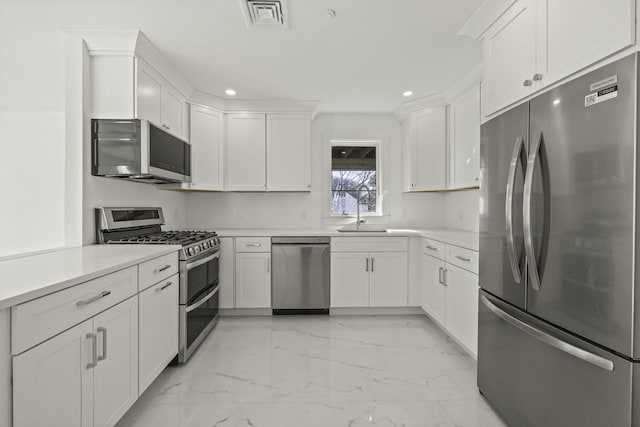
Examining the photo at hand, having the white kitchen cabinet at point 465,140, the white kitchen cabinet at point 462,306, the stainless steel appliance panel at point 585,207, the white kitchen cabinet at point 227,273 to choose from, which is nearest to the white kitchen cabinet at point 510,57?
the stainless steel appliance panel at point 585,207

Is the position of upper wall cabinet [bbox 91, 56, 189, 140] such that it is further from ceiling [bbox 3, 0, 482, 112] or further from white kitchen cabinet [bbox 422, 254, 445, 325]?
white kitchen cabinet [bbox 422, 254, 445, 325]

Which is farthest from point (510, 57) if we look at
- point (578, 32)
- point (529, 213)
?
point (529, 213)

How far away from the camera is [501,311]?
5.30ft

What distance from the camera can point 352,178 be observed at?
13.2 ft

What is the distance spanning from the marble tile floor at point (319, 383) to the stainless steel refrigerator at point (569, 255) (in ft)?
1.46

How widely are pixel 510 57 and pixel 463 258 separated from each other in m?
1.41

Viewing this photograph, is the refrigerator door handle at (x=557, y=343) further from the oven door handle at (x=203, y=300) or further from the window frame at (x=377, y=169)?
the window frame at (x=377, y=169)

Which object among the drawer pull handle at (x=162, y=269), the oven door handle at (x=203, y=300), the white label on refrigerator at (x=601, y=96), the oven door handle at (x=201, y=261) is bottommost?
the oven door handle at (x=203, y=300)

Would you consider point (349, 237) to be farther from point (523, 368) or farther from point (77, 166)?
point (77, 166)

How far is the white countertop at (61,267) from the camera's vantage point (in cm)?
104

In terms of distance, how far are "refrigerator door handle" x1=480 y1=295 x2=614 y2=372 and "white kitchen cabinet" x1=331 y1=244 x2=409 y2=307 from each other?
1.63m

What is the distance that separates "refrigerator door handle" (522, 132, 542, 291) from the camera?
4.35 ft

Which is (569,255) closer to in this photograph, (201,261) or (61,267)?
(61,267)

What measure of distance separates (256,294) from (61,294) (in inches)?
86.7
